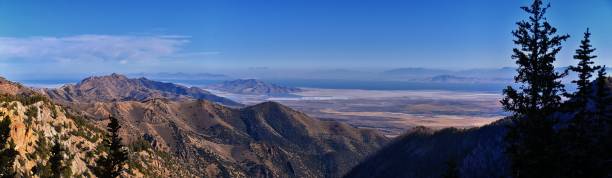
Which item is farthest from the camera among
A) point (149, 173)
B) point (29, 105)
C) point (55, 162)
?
point (149, 173)

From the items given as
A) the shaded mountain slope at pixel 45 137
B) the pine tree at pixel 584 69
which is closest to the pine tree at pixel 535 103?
the pine tree at pixel 584 69

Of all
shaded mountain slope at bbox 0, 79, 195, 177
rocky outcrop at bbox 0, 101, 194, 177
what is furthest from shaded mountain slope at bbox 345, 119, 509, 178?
rocky outcrop at bbox 0, 101, 194, 177

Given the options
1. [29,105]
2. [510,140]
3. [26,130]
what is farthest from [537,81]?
[29,105]

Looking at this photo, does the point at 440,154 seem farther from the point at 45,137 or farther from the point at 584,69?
the point at 584,69

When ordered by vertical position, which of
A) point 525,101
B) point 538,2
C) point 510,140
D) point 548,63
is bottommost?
point 510,140

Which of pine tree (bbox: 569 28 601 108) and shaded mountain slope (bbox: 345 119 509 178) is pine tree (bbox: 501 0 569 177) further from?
shaded mountain slope (bbox: 345 119 509 178)

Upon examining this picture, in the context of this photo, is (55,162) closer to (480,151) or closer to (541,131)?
(541,131)

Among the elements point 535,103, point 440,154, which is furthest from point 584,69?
point 440,154

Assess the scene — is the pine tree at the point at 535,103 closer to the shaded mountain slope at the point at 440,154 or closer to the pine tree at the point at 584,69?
the pine tree at the point at 584,69
